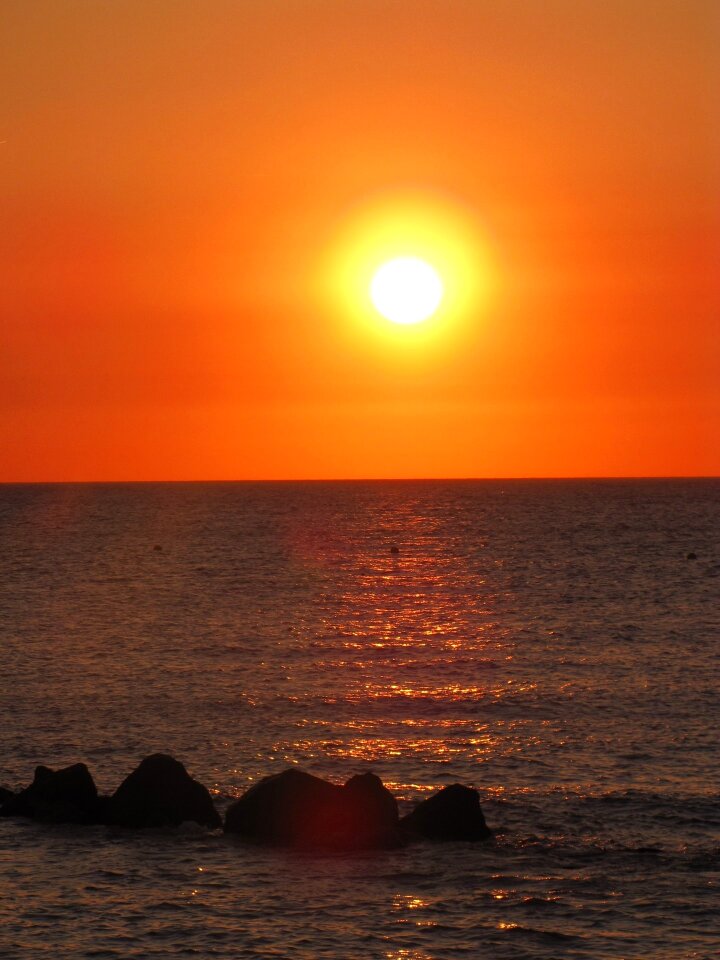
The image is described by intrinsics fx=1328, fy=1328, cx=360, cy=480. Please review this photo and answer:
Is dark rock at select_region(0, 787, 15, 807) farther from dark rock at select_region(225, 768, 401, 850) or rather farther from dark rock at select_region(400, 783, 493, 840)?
dark rock at select_region(400, 783, 493, 840)

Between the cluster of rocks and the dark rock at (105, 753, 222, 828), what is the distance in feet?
0.09

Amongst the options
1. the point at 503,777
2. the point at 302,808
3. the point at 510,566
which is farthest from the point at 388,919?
the point at 510,566

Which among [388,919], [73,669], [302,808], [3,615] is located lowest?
[388,919]

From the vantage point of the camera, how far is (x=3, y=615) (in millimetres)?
82500

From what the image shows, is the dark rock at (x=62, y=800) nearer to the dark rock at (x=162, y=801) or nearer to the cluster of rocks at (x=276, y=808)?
the cluster of rocks at (x=276, y=808)

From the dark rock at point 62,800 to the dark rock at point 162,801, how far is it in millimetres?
653

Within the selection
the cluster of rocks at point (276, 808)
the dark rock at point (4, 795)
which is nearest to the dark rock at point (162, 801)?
the cluster of rocks at point (276, 808)

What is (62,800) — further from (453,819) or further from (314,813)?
(453,819)

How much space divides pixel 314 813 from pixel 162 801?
410 centimetres

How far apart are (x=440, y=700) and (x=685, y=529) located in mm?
148318

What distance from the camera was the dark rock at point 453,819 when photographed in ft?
108

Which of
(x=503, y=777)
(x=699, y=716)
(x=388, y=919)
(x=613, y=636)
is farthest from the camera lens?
(x=613, y=636)

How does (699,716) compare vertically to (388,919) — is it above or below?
above

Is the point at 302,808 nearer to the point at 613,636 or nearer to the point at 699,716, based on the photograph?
the point at 699,716
